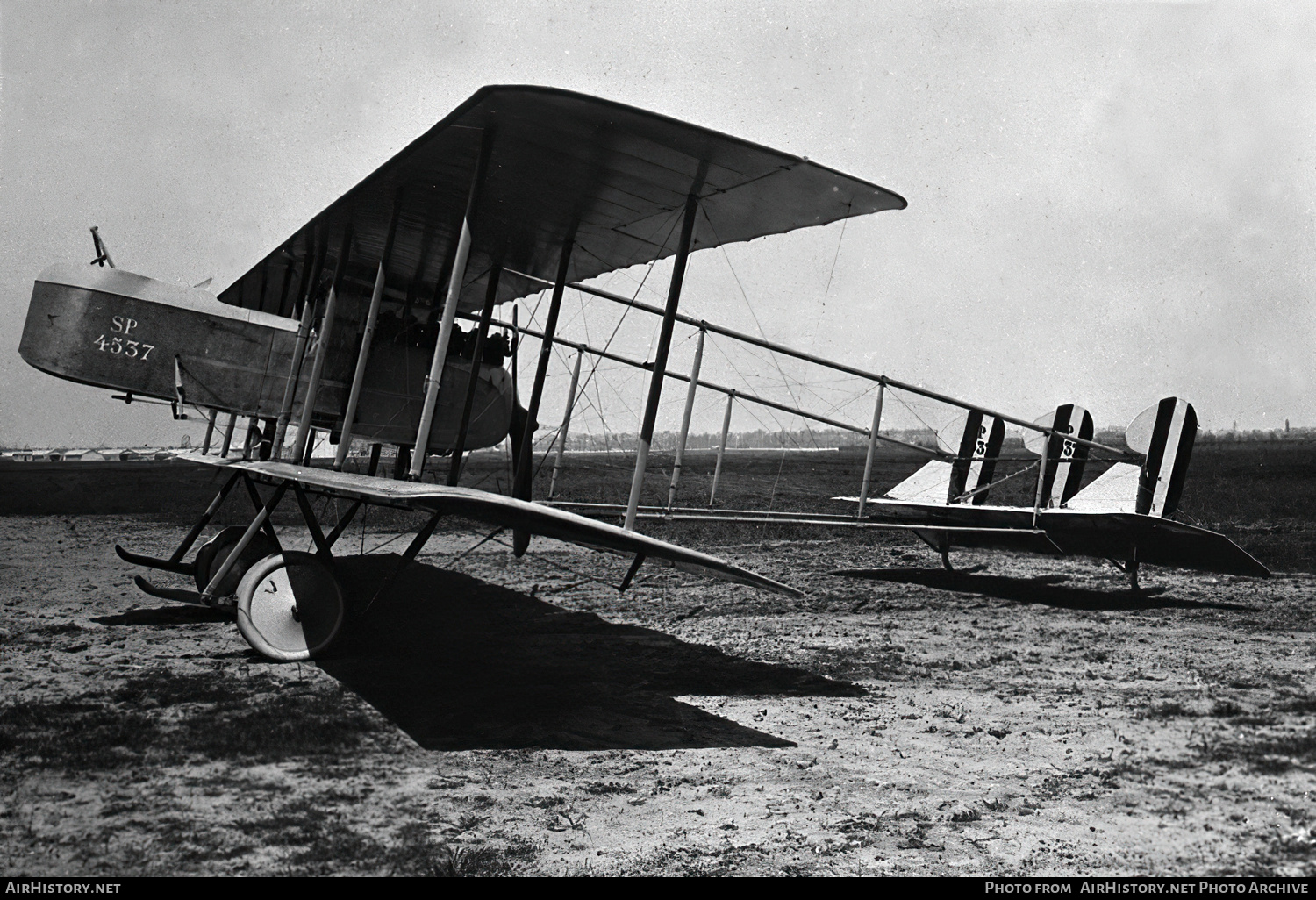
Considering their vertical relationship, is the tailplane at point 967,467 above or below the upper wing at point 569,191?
below

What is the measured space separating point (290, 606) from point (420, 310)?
4.80m

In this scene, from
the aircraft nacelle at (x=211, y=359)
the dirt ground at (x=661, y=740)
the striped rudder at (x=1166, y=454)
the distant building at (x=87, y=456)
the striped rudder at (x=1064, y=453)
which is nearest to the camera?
the dirt ground at (x=661, y=740)

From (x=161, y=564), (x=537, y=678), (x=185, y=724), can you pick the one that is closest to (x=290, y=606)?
(x=185, y=724)

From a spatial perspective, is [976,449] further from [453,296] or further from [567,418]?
[453,296]

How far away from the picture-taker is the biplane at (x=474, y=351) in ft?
18.1

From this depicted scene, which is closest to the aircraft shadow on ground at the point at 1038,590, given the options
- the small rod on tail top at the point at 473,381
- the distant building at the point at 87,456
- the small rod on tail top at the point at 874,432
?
the small rod on tail top at the point at 874,432

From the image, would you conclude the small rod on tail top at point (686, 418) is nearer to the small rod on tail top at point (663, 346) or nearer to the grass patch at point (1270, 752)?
the small rod on tail top at point (663, 346)

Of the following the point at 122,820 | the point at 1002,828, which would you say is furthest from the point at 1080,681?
the point at 122,820

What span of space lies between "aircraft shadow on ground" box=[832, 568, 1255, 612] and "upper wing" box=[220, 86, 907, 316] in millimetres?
5935

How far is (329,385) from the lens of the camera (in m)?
8.76

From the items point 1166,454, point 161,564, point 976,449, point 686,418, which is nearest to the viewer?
point 686,418

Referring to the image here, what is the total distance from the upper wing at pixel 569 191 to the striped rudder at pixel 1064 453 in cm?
668

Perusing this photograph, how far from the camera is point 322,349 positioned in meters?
8.12
